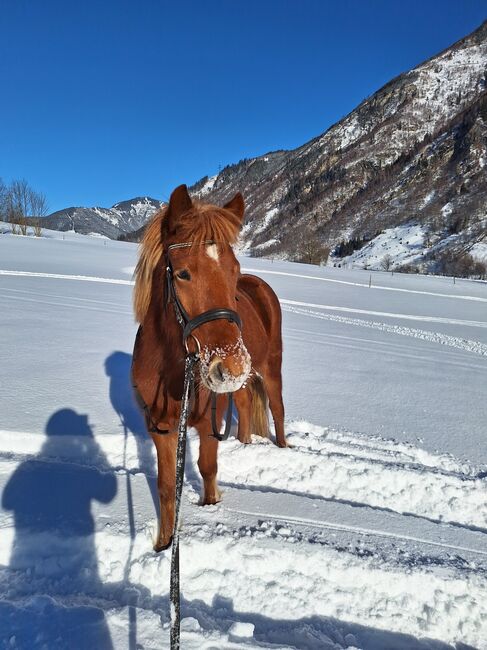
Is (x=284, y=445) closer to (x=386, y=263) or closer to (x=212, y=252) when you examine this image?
(x=212, y=252)

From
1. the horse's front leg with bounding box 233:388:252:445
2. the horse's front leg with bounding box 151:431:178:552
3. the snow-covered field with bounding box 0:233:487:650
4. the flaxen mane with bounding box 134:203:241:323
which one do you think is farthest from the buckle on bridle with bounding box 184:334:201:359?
the horse's front leg with bounding box 233:388:252:445

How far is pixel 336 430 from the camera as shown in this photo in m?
3.69

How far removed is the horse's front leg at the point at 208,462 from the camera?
90.8 inches

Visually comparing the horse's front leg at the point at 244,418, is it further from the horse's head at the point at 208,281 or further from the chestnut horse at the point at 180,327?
the horse's head at the point at 208,281

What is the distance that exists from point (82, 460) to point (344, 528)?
2109 millimetres

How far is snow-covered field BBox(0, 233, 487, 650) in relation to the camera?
1.68 meters

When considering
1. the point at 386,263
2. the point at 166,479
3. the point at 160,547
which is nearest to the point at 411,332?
the point at 166,479

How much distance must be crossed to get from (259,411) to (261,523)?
1.38 metres

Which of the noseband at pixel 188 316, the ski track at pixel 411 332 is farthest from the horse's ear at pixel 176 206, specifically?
the ski track at pixel 411 332

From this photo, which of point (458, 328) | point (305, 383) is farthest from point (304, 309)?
point (305, 383)

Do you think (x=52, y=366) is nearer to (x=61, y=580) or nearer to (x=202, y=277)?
(x=61, y=580)

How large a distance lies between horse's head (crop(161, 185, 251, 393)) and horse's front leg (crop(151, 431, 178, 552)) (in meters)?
0.94

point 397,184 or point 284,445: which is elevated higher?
point 397,184

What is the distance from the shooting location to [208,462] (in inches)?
93.7
